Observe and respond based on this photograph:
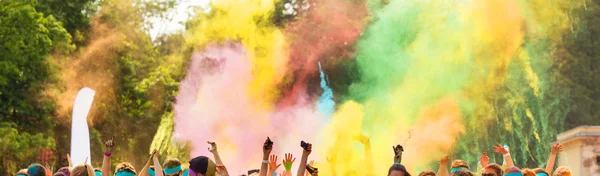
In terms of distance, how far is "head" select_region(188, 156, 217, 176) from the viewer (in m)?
9.44

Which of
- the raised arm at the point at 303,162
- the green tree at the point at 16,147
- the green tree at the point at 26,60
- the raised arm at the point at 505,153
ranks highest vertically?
the green tree at the point at 26,60

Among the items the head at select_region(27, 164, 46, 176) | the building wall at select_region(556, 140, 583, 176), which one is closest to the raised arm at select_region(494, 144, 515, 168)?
the head at select_region(27, 164, 46, 176)

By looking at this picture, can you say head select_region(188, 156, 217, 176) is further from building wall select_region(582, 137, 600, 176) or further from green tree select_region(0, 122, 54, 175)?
green tree select_region(0, 122, 54, 175)

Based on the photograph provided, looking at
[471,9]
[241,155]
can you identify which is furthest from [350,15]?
[241,155]

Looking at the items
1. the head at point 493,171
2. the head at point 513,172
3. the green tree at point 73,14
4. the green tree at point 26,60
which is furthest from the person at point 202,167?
the green tree at point 73,14

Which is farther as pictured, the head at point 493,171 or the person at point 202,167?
the head at point 493,171

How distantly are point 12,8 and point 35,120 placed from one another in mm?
3820

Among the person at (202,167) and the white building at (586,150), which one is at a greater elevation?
the white building at (586,150)

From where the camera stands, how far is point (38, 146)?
34312 mm

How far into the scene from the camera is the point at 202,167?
9438mm

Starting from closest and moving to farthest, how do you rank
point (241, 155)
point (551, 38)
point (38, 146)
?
point (241, 155) < point (38, 146) < point (551, 38)

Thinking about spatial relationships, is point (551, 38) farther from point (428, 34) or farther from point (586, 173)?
point (586, 173)

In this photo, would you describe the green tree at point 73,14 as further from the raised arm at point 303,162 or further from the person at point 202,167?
the person at point 202,167

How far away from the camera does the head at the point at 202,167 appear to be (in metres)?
9.44
